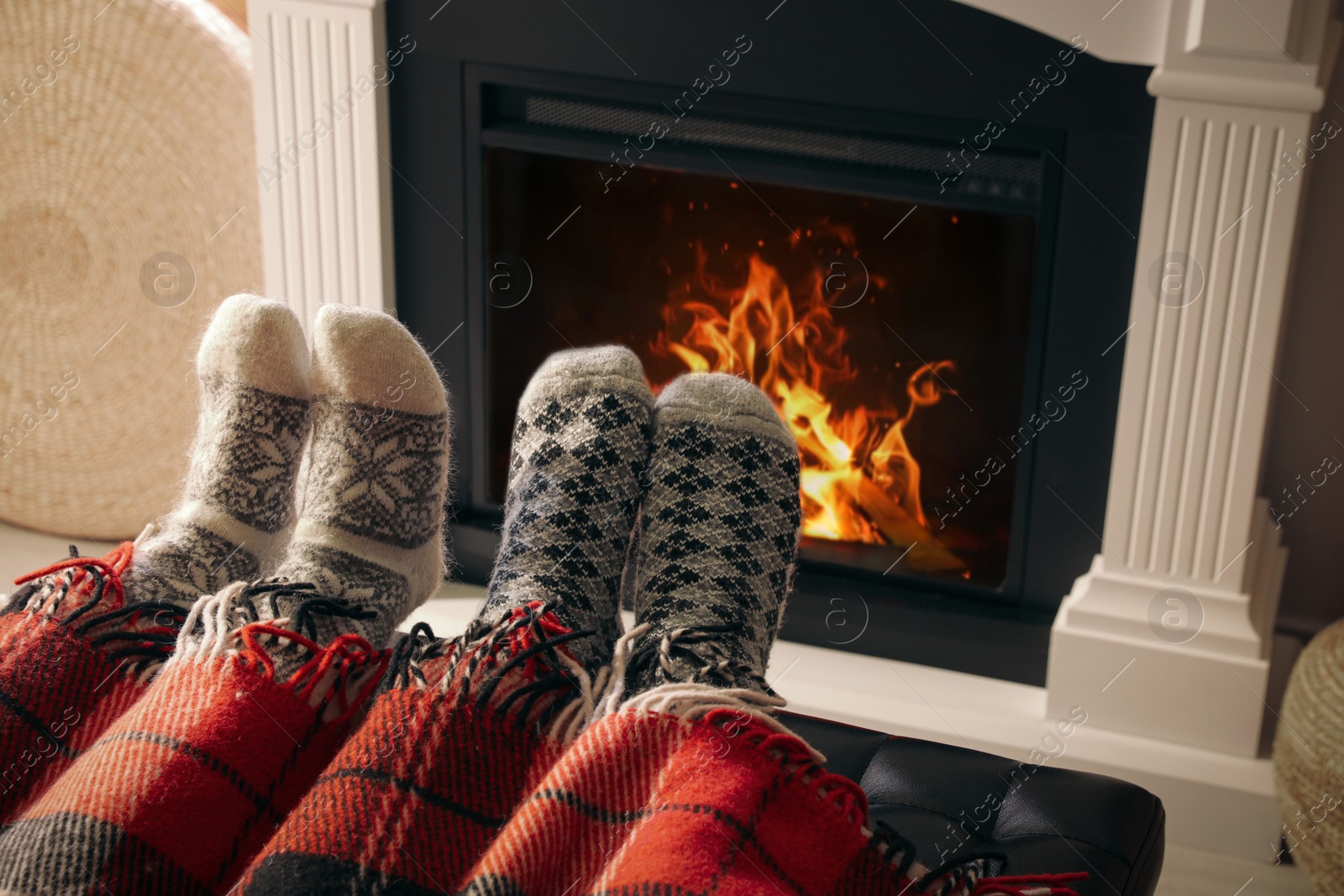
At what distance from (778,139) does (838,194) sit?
0.11m

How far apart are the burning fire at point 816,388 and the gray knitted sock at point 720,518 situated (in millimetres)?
468

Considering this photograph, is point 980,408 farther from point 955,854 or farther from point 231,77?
point 231,77

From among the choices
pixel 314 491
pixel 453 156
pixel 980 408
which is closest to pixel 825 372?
pixel 980 408

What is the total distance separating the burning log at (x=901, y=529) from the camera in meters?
1.45

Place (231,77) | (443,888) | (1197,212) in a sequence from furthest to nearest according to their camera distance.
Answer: (231,77), (1197,212), (443,888)

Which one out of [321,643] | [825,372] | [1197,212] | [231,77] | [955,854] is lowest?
[955,854]

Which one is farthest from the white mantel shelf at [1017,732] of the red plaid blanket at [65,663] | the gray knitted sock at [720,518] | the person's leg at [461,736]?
the red plaid blanket at [65,663]

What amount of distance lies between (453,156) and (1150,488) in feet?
3.02

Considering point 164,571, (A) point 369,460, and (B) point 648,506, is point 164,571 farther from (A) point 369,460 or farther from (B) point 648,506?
(B) point 648,506

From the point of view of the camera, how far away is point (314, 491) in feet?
2.97

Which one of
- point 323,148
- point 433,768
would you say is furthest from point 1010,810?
point 323,148

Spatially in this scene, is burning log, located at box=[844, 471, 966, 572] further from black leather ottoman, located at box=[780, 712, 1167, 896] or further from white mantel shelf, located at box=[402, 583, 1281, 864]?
black leather ottoman, located at box=[780, 712, 1167, 896]

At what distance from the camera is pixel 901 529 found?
1.47 m

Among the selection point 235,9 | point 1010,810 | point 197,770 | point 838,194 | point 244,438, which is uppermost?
A: point 235,9
